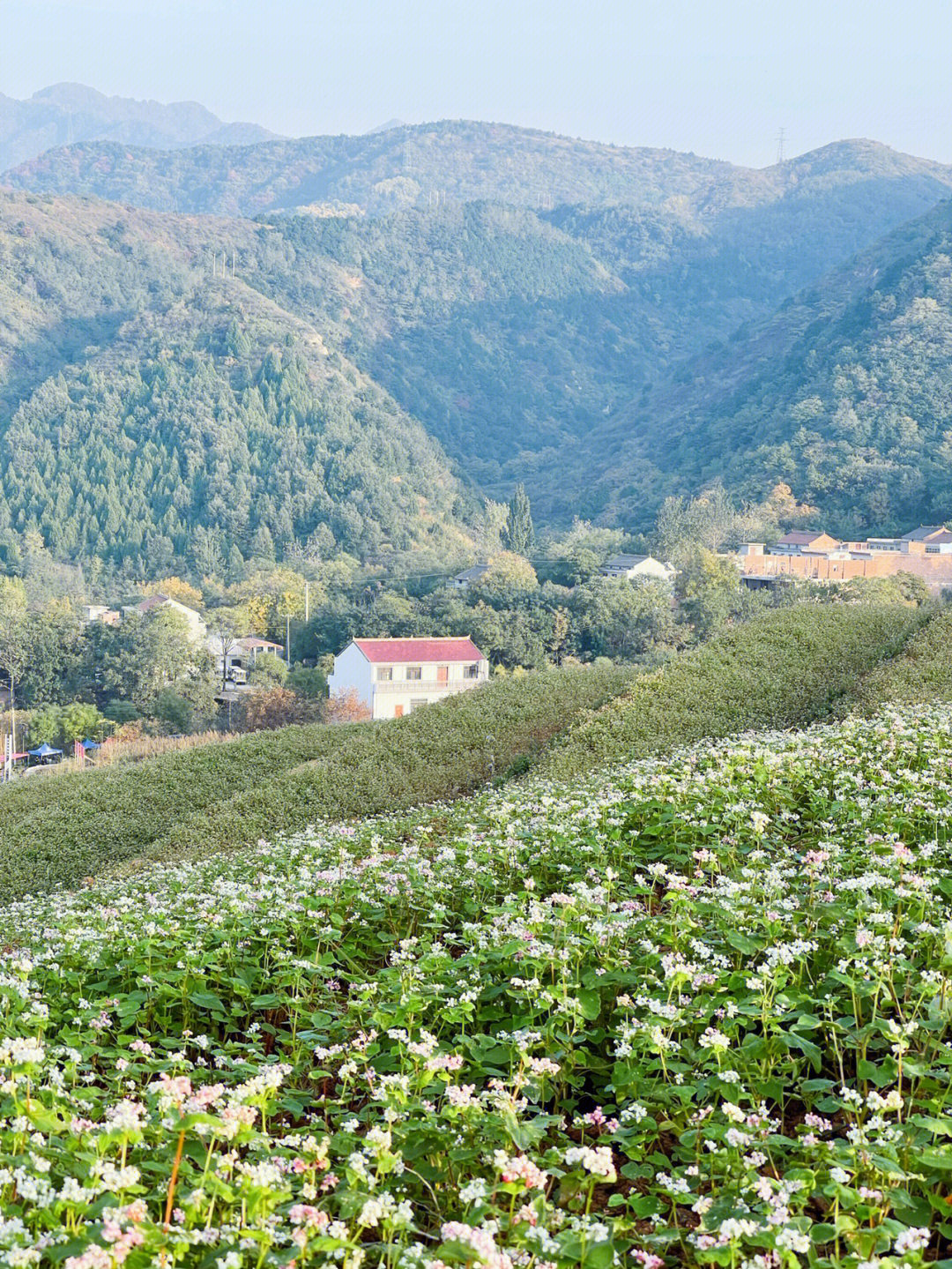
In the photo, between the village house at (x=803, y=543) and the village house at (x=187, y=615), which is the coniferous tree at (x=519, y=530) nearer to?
the village house at (x=803, y=543)

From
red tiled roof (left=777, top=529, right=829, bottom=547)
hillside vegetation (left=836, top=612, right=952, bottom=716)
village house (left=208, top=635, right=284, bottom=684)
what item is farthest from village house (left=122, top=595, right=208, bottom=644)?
hillside vegetation (left=836, top=612, right=952, bottom=716)

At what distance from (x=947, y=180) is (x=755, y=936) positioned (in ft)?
684

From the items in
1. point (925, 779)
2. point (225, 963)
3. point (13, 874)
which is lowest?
point (13, 874)

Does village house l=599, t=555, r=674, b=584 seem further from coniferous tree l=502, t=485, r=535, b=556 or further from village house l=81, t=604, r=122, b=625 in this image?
coniferous tree l=502, t=485, r=535, b=556

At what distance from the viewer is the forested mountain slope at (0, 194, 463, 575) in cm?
7719

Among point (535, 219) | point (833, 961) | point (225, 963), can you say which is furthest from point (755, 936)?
point (535, 219)

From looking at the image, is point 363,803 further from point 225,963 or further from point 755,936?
point 755,936

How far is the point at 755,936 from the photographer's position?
349cm

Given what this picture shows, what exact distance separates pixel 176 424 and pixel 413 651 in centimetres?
5917

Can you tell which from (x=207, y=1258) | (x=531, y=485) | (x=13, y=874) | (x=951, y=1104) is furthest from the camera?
(x=531, y=485)

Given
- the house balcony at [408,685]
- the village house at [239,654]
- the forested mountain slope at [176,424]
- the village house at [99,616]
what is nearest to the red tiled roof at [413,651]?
the house balcony at [408,685]

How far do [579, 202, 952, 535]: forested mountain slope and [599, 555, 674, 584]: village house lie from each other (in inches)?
388

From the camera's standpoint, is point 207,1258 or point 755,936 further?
point 755,936

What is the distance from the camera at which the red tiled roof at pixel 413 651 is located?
34469 mm
